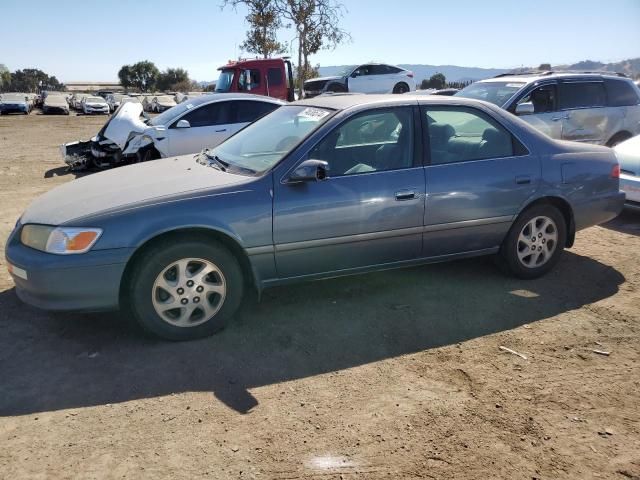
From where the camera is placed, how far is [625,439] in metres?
2.70

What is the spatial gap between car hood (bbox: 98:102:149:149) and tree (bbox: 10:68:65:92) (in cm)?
7661

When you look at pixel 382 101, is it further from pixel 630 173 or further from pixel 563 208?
pixel 630 173

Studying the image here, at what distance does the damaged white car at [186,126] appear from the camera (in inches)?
360

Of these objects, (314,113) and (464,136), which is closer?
(314,113)

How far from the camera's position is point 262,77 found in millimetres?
15039

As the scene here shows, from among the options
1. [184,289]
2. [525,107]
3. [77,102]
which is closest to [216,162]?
[184,289]

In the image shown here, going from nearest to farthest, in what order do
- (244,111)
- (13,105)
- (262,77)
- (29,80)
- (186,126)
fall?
(186,126) → (244,111) → (262,77) → (13,105) → (29,80)

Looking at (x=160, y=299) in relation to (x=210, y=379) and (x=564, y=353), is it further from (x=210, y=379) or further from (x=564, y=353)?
(x=564, y=353)

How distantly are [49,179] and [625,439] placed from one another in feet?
32.5

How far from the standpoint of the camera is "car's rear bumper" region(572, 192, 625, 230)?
4.77m

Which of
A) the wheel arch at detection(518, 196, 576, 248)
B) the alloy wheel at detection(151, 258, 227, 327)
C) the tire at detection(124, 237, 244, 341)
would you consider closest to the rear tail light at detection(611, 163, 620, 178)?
the wheel arch at detection(518, 196, 576, 248)

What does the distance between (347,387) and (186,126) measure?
23.0 feet

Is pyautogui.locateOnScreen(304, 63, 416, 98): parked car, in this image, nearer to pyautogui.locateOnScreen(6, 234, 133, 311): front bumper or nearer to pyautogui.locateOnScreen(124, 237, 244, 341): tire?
pyautogui.locateOnScreen(124, 237, 244, 341): tire

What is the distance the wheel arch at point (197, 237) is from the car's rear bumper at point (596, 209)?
9.65 ft
